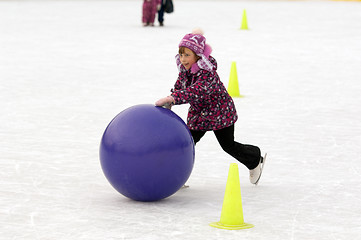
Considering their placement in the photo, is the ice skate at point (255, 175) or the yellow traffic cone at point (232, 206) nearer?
the yellow traffic cone at point (232, 206)

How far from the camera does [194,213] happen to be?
20.7 feet

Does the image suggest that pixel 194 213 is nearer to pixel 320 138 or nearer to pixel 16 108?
pixel 320 138

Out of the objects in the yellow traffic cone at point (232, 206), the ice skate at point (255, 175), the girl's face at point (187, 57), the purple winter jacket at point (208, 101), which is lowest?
the ice skate at point (255, 175)

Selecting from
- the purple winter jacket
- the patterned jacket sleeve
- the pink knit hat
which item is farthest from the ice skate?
the pink knit hat

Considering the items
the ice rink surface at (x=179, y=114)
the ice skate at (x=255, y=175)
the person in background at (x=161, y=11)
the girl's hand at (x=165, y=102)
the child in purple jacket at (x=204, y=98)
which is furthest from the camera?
the person in background at (x=161, y=11)

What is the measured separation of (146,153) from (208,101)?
3.09ft

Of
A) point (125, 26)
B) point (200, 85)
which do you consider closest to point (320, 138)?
point (200, 85)

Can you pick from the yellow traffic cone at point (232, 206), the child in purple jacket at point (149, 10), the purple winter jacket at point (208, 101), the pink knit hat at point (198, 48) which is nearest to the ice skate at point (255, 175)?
the purple winter jacket at point (208, 101)

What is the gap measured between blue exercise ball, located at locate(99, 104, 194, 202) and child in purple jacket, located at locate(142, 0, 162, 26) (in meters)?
17.7

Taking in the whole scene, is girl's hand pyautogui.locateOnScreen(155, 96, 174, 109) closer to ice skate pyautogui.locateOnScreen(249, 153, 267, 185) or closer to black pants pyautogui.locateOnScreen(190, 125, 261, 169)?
black pants pyautogui.locateOnScreen(190, 125, 261, 169)

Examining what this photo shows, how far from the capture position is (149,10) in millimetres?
24219

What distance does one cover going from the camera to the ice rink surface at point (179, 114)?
6.11 meters

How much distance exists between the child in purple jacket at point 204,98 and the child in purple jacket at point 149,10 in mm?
17129

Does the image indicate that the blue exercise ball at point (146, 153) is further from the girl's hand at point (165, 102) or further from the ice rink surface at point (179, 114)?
the ice rink surface at point (179, 114)
